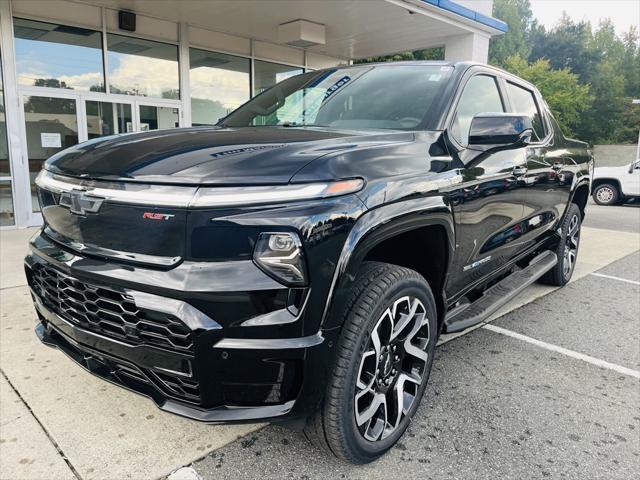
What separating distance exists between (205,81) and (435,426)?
9.62 m

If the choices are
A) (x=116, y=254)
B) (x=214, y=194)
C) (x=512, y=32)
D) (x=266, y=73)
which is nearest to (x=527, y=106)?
(x=214, y=194)

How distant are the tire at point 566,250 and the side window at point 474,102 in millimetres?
1965

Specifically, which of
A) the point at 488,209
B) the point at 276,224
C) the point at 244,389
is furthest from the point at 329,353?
the point at 488,209

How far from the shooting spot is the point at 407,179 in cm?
226

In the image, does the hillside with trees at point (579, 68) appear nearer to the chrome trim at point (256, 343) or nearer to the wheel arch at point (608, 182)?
the wheel arch at point (608, 182)

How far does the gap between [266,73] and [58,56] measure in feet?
15.0

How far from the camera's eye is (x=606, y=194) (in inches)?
596

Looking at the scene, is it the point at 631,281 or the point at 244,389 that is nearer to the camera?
the point at 244,389

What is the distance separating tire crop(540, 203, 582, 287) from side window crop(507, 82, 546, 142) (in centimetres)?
113

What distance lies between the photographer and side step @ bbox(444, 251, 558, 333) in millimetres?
2916

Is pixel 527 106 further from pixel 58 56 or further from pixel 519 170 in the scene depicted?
pixel 58 56

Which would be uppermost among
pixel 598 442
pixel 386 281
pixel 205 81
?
pixel 205 81

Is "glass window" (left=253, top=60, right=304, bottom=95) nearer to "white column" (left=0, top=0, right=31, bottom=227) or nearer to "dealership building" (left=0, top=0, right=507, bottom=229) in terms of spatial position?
"dealership building" (left=0, top=0, right=507, bottom=229)

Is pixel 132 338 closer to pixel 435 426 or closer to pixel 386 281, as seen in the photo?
pixel 386 281
